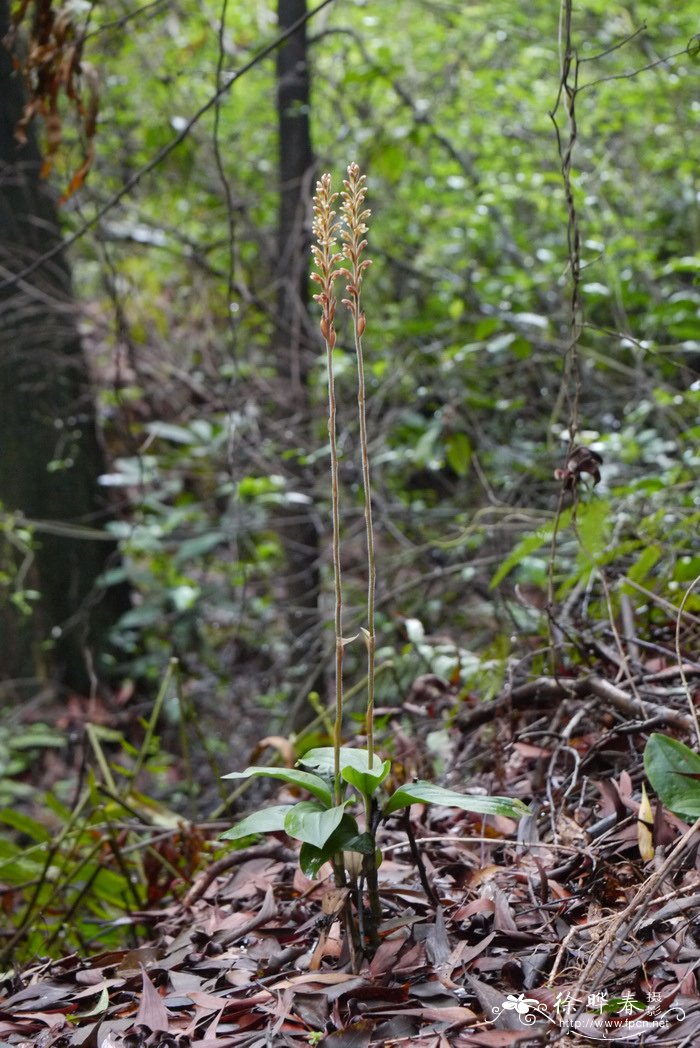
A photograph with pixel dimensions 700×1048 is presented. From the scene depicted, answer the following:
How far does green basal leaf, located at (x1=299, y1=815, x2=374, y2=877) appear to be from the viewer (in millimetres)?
1520

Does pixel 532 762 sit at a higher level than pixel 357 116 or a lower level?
lower

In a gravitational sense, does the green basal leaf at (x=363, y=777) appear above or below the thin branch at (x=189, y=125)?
below

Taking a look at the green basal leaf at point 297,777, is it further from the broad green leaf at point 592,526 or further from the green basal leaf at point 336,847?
the broad green leaf at point 592,526

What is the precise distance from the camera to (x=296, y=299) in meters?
4.96

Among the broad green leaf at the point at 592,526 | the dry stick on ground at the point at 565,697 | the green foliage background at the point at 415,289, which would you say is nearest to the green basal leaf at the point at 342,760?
the dry stick on ground at the point at 565,697

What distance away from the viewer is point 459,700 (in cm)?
278

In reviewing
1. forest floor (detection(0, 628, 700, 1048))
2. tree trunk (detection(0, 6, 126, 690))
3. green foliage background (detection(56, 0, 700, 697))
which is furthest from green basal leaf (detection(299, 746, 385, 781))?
tree trunk (detection(0, 6, 126, 690))

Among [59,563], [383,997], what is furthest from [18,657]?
[383,997]

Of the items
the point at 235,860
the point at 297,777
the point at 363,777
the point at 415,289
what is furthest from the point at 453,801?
the point at 415,289

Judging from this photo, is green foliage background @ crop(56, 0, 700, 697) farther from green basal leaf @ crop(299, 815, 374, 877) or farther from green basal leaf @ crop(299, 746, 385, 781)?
green basal leaf @ crop(299, 815, 374, 877)

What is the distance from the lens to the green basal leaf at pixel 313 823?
1.42 metres

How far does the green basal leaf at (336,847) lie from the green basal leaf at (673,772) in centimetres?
55

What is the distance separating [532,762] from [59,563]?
169 inches

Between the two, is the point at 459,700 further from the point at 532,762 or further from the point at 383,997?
the point at 383,997
